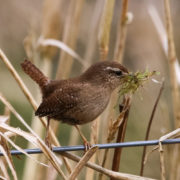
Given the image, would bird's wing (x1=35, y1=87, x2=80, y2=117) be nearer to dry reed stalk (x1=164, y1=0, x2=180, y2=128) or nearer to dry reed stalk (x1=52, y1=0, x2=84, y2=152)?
dry reed stalk (x1=52, y1=0, x2=84, y2=152)

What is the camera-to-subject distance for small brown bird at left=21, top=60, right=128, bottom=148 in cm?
226

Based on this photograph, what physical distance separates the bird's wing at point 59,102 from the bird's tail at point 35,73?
150 millimetres

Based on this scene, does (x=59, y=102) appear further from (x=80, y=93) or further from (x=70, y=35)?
(x=70, y=35)

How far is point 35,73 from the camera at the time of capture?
2.47 m

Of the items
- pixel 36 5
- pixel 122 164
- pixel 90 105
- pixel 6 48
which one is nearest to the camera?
pixel 90 105

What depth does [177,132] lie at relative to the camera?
5.89ft

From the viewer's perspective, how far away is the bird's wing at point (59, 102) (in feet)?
7.44

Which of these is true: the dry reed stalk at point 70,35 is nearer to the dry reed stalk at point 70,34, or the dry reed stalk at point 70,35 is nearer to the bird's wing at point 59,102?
the dry reed stalk at point 70,34

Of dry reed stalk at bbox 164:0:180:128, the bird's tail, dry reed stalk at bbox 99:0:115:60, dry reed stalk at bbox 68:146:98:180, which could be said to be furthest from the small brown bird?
dry reed stalk at bbox 68:146:98:180

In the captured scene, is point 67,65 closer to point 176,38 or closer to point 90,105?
point 90,105

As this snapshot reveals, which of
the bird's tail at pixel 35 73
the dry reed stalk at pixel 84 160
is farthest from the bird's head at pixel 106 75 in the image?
the dry reed stalk at pixel 84 160

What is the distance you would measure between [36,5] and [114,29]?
937 millimetres

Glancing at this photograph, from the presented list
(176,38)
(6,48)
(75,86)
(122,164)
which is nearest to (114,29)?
(176,38)

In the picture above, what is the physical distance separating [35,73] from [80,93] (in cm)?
30
